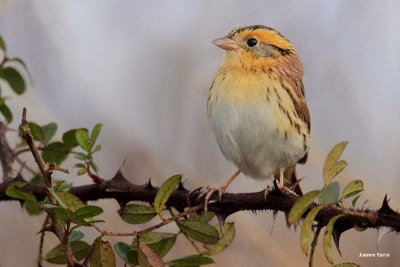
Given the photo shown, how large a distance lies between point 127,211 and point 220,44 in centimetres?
55

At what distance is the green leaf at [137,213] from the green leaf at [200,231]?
0.09 m

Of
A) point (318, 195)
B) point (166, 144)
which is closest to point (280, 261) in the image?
point (166, 144)

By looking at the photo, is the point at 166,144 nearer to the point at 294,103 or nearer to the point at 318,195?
the point at 294,103

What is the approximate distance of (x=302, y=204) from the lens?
2.49 feet

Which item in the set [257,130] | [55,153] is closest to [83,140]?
[55,153]

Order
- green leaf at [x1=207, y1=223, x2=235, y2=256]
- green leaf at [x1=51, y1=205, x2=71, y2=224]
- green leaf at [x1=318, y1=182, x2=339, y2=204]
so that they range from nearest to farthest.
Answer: green leaf at [x1=318, y1=182, x2=339, y2=204], green leaf at [x1=51, y1=205, x2=71, y2=224], green leaf at [x1=207, y1=223, x2=235, y2=256]

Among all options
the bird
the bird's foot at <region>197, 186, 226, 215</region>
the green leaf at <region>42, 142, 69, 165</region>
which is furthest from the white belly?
the green leaf at <region>42, 142, 69, 165</region>

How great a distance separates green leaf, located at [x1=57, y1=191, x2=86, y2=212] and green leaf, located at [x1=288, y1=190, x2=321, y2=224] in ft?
0.91

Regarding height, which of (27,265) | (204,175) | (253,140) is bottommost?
(27,265)

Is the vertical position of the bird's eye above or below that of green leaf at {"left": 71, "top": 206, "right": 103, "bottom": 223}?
above

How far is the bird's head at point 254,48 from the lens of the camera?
147 centimetres

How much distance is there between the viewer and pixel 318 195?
2.43ft

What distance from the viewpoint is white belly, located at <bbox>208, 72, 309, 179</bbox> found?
139 cm

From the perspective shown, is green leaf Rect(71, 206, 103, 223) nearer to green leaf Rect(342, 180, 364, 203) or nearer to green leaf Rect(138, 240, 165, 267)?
green leaf Rect(138, 240, 165, 267)
